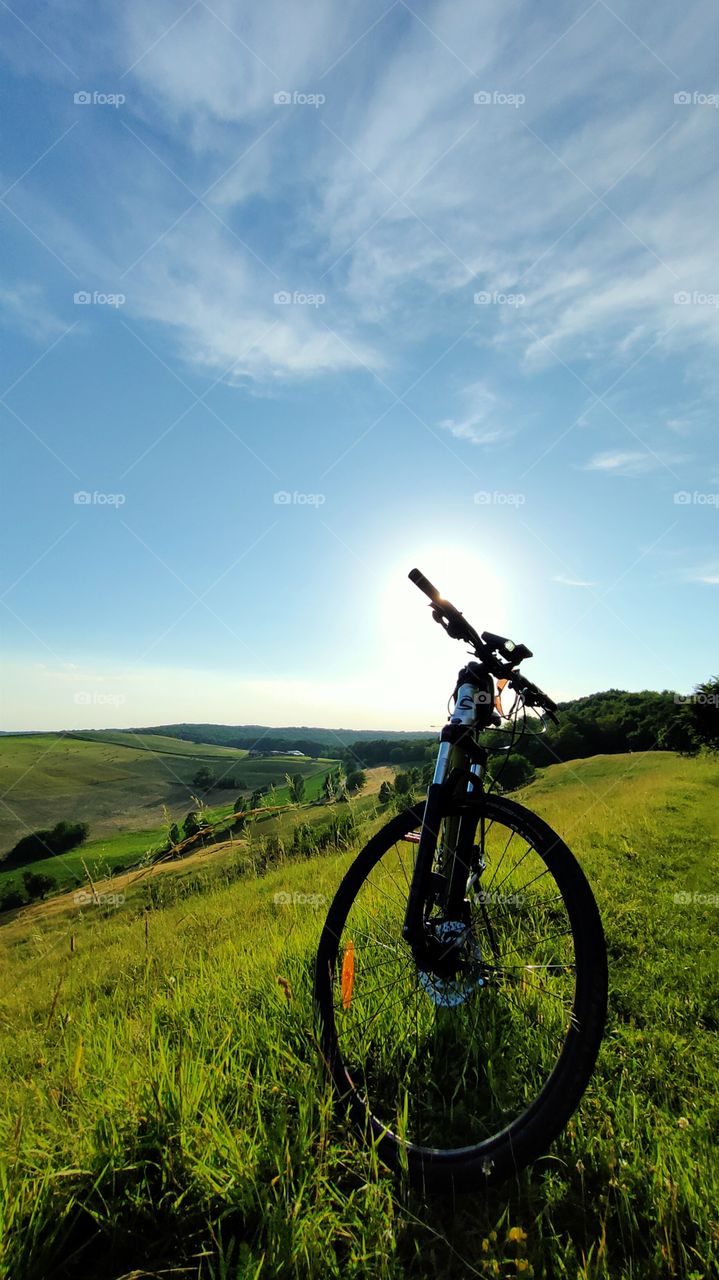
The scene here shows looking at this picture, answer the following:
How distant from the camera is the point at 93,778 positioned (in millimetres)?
127125

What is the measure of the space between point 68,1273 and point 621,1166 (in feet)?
6.53

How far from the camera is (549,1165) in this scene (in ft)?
7.58

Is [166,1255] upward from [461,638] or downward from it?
downward

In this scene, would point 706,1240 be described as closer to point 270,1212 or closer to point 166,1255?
point 270,1212

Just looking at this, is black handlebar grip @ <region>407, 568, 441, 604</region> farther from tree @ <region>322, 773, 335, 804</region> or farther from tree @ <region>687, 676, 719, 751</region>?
tree @ <region>687, 676, 719, 751</region>

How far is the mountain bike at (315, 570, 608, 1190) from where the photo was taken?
96.6 inches

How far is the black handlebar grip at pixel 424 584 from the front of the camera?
3.04m

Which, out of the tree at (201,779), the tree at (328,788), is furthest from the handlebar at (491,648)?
the tree at (201,779)

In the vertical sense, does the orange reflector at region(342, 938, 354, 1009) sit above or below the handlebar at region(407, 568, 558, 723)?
below

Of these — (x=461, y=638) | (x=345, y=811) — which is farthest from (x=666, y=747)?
(x=461, y=638)
